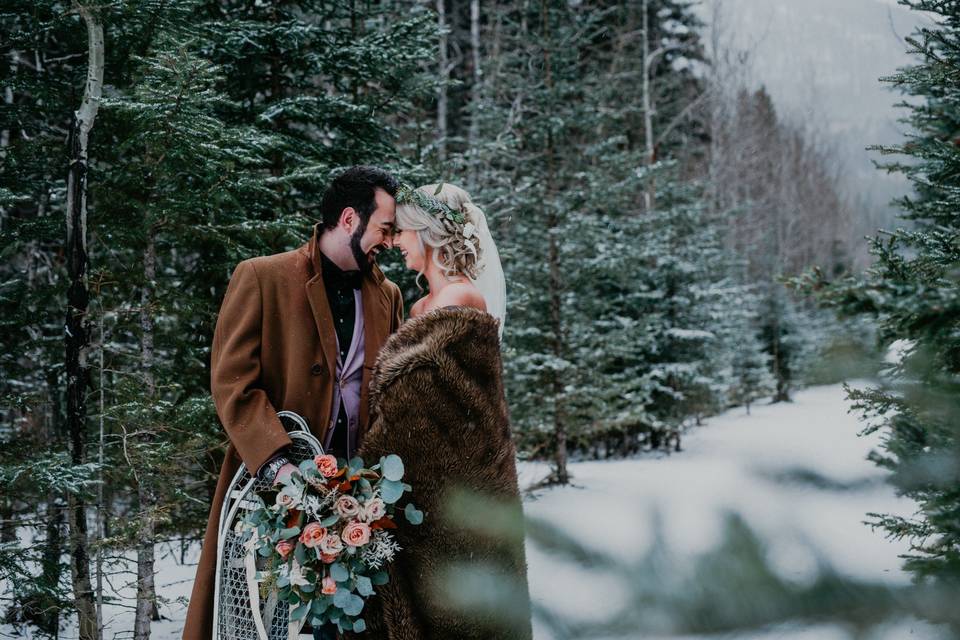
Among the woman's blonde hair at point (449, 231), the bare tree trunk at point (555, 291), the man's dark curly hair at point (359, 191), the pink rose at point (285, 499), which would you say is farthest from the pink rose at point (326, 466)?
the bare tree trunk at point (555, 291)

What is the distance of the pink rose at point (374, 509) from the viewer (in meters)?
2.03

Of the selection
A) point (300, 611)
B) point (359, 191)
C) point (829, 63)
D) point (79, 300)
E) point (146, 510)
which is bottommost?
point (146, 510)

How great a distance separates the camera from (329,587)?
2.05 metres

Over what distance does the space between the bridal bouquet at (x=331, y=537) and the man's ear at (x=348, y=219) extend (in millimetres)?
1104

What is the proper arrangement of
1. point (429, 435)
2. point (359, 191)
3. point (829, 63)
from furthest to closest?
point (829, 63), point (359, 191), point (429, 435)

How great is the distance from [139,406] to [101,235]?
1183 millimetres

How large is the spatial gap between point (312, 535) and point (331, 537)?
6 centimetres

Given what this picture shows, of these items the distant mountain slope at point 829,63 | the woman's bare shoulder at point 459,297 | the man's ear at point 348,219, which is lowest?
the woman's bare shoulder at point 459,297

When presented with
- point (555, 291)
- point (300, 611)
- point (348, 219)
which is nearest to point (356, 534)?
point (300, 611)

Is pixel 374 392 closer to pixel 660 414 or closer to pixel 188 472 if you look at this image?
pixel 188 472

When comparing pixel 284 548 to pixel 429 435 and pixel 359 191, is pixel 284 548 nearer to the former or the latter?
pixel 429 435

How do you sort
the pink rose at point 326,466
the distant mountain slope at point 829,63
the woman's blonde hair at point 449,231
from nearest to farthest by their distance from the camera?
the pink rose at point 326,466 < the woman's blonde hair at point 449,231 < the distant mountain slope at point 829,63

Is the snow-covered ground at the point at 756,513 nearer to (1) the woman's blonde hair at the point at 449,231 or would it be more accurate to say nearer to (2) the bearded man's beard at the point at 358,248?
(1) the woman's blonde hair at the point at 449,231

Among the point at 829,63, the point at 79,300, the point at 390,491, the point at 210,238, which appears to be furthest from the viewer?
the point at 829,63
